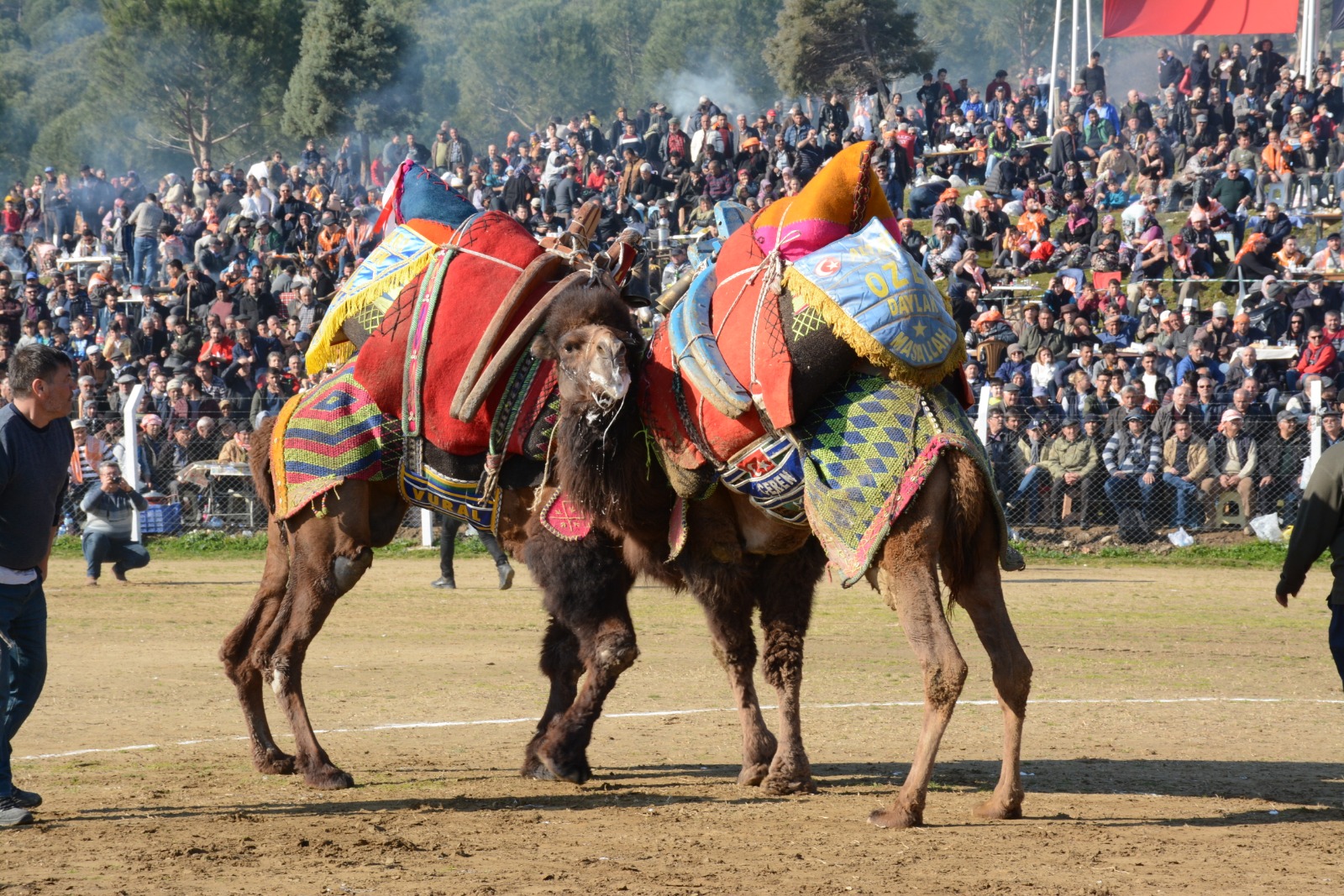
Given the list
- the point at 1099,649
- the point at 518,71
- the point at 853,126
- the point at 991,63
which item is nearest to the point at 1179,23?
the point at 853,126

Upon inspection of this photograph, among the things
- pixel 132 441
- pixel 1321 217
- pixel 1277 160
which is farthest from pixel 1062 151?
pixel 132 441

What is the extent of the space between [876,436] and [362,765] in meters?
3.10

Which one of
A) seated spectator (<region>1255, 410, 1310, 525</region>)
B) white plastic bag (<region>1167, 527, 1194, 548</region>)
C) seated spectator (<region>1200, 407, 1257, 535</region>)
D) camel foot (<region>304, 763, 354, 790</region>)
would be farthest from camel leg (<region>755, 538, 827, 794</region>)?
white plastic bag (<region>1167, 527, 1194, 548</region>)

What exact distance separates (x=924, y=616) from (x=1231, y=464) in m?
11.7

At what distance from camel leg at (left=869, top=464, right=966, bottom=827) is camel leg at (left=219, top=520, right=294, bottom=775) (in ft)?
9.93

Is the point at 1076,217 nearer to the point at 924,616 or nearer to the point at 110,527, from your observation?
the point at 110,527

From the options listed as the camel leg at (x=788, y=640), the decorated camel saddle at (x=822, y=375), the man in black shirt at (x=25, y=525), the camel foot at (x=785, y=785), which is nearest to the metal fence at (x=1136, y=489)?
the camel leg at (x=788, y=640)

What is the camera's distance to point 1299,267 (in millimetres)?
21391

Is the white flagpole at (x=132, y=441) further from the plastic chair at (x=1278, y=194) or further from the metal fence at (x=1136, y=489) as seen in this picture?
the plastic chair at (x=1278, y=194)

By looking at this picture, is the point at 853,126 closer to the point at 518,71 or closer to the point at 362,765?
the point at 362,765

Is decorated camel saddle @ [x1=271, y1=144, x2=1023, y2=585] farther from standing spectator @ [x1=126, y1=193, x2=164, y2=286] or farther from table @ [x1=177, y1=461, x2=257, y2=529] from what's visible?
standing spectator @ [x1=126, y1=193, x2=164, y2=286]

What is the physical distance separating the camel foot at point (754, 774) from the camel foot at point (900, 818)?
930 millimetres

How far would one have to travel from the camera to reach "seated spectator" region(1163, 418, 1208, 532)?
1641cm

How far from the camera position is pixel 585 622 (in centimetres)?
675
